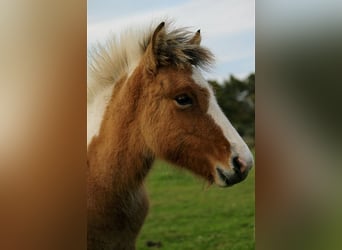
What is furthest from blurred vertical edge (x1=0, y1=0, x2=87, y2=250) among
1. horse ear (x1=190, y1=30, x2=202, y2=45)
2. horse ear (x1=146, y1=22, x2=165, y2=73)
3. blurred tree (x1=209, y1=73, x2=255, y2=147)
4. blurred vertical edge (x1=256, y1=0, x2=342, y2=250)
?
blurred vertical edge (x1=256, y1=0, x2=342, y2=250)

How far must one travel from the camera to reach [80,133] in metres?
3.29

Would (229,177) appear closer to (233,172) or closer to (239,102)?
(233,172)

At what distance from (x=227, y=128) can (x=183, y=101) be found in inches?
12.3

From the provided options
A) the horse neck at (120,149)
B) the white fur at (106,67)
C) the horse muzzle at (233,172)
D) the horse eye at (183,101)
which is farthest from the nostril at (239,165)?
the white fur at (106,67)

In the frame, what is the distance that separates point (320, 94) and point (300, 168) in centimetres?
42

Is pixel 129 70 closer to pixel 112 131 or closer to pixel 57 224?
pixel 112 131

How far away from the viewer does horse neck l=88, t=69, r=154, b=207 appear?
10.3 feet

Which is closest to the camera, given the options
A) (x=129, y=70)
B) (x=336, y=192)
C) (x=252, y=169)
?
(x=336, y=192)

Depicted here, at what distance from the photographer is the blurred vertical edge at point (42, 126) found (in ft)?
10.8

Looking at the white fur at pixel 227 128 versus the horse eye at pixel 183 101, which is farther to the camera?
the horse eye at pixel 183 101

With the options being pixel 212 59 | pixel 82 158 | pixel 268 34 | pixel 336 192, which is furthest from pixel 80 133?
pixel 336 192

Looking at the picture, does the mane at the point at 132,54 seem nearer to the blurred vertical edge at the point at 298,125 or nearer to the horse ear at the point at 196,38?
the horse ear at the point at 196,38

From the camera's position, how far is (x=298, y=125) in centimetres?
273

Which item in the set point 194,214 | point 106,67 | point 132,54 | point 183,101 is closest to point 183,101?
point 183,101
